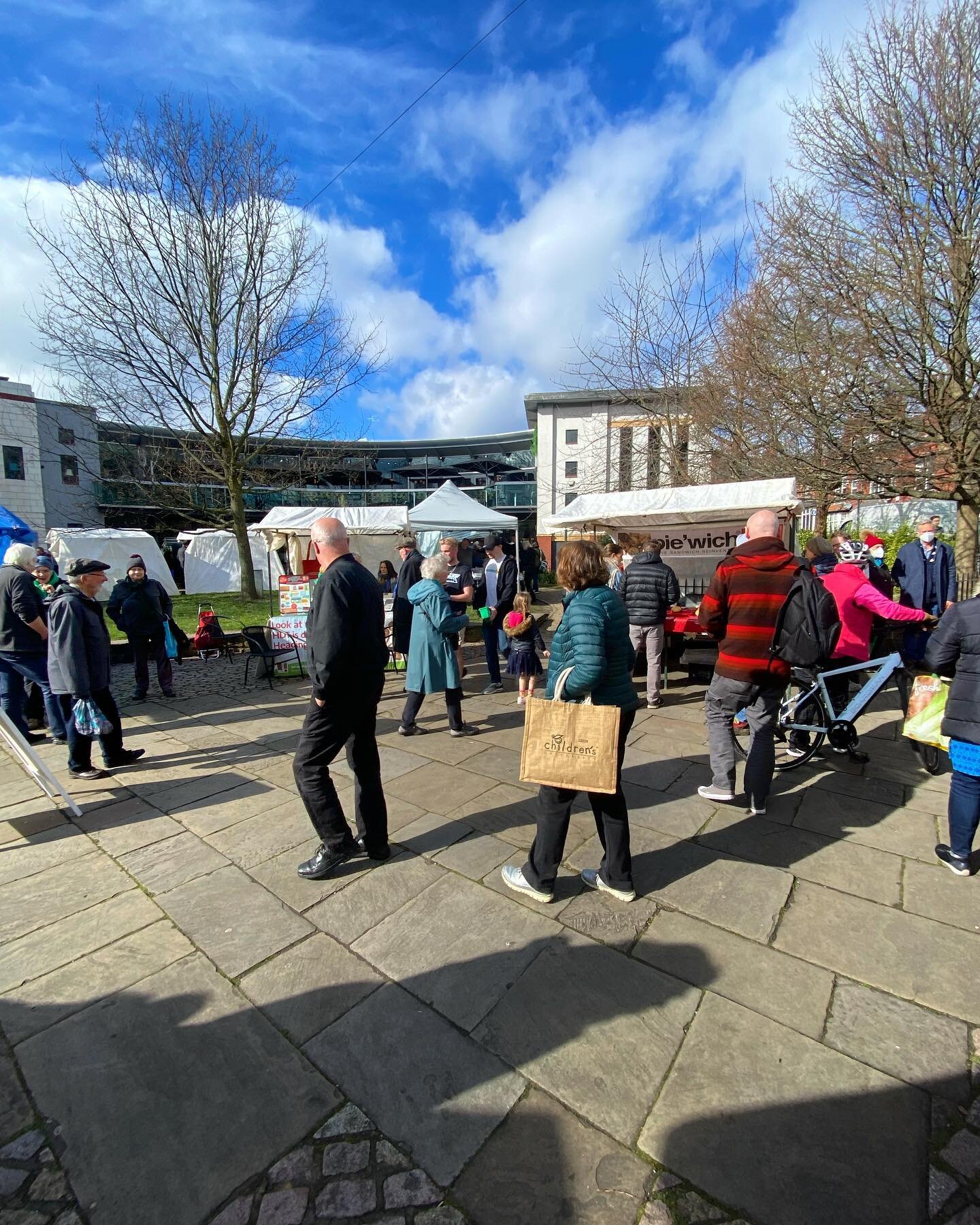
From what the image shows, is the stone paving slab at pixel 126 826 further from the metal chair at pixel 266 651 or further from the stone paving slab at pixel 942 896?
the stone paving slab at pixel 942 896

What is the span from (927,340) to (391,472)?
48.3m

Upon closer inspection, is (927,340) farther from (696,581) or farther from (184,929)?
(184,929)

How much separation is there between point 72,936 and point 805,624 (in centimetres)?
415

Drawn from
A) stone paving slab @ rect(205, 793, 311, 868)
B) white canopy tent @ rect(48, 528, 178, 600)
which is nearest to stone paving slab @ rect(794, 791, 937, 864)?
stone paving slab @ rect(205, 793, 311, 868)

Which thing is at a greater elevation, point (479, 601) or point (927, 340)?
point (927, 340)

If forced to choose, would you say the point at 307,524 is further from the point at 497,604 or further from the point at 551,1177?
the point at 551,1177

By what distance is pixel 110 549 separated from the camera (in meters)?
18.5

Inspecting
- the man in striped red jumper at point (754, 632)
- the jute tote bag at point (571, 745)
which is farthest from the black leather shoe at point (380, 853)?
the man in striped red jumper at point (754, 632)

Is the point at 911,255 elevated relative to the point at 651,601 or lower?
elevated

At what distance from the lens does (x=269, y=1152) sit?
152 centimetres

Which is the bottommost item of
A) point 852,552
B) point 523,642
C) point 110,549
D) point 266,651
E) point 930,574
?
point 266,651

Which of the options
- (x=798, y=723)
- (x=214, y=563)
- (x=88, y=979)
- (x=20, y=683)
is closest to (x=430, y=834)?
(x=88, y=979)

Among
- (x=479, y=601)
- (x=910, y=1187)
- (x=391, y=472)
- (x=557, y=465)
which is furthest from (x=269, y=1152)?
(x=391, y=472)

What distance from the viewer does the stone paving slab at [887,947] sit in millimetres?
2016
